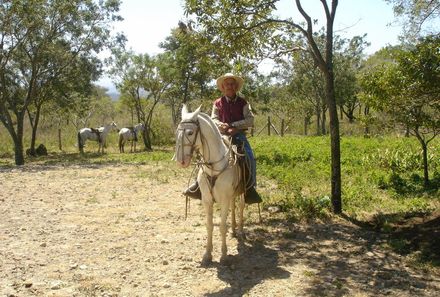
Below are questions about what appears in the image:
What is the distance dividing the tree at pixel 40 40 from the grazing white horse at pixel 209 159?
1619cm

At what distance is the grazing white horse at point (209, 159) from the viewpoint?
533cm

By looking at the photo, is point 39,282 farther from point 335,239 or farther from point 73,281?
point 335,239

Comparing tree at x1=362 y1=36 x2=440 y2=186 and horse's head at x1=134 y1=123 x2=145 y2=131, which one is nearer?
tree at x1=362 y1=36 x2=440 y2=186

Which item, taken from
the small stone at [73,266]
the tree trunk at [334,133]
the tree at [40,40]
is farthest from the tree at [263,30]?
the tree at [40,40]

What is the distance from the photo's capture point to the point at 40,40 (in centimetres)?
2111

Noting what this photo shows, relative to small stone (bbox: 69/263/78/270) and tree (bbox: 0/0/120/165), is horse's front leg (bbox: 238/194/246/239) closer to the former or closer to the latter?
small stone (bbox: 69/263/78/270)

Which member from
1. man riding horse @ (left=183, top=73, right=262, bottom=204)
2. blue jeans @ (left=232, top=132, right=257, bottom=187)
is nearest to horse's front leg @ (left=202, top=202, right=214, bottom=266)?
man riding horse @ (left=183, top=73, right=262, bottom=204)

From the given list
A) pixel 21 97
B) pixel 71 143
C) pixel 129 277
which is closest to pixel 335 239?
pixel 129 277

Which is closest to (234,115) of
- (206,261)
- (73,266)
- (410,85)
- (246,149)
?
(246,149)

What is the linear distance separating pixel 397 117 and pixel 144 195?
6.73m

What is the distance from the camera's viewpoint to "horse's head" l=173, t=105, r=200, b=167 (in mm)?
5254

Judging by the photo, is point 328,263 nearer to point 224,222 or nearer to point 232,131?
point 224,222

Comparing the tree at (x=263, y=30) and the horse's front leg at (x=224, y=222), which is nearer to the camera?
the horse's front leg at (x=224, y=222)

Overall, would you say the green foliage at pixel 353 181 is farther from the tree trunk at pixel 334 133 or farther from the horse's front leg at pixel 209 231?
the horse's front leg at pixel 209 231
